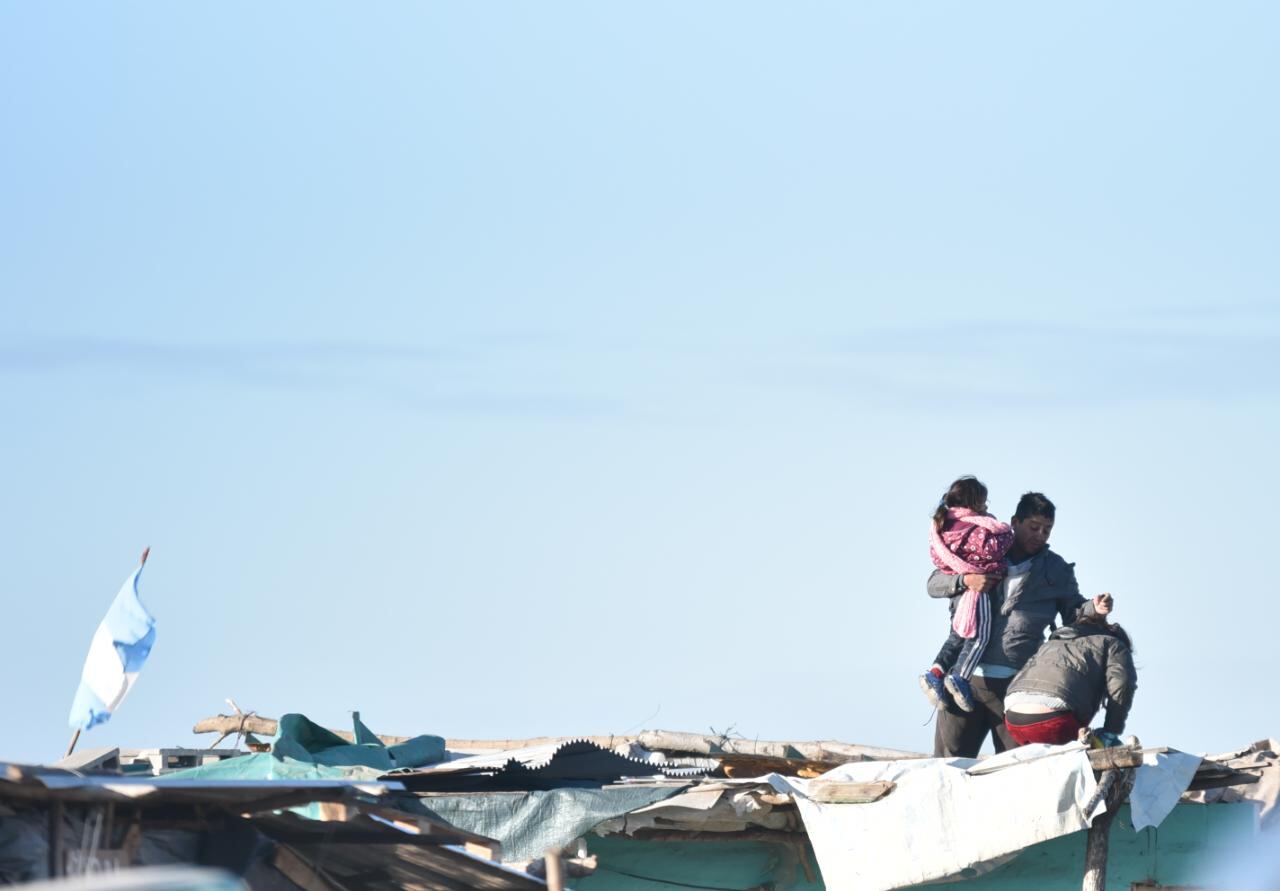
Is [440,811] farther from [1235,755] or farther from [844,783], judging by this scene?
[1235,755]

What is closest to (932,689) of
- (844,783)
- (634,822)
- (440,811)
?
(844,783)

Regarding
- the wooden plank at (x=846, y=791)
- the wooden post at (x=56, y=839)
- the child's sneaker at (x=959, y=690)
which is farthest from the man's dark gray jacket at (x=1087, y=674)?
the wooden post at (x=56, y=839)

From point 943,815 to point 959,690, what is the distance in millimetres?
1186

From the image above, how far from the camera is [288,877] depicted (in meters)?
6.61

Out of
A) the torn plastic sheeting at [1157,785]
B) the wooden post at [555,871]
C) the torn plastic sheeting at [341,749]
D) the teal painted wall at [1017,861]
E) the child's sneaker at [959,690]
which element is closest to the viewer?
the wooden post at [555,871]

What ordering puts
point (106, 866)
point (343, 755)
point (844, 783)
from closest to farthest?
point (106, 866) → point (844, 783) → point (343, 755)

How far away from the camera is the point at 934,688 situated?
10336 millimetres

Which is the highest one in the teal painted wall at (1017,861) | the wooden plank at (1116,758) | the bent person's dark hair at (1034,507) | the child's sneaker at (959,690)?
the bent person's dark hair at (1034,507)

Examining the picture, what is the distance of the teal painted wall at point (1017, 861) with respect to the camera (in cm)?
1009

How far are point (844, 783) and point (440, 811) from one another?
199cm

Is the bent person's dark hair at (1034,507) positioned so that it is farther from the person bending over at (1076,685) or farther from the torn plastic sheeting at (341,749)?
the torn plastic sheeting at (341,749)

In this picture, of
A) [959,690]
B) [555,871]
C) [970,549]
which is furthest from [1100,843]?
[555,871]

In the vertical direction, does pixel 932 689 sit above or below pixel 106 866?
above

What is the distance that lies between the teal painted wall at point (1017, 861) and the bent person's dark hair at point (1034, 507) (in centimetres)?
170
